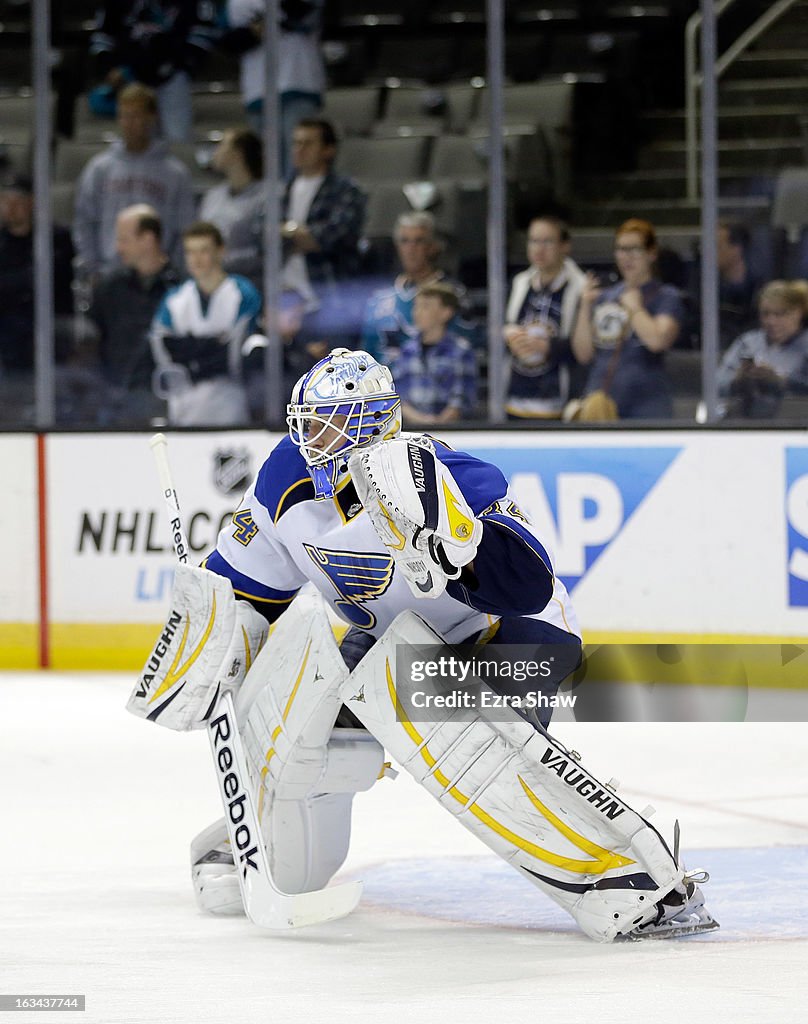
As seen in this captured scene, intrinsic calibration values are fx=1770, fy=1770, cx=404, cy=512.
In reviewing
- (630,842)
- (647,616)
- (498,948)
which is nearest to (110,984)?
(498,948)

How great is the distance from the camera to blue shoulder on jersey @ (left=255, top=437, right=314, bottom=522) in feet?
9.76

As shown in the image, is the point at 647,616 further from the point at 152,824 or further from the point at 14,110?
the point at 14,110

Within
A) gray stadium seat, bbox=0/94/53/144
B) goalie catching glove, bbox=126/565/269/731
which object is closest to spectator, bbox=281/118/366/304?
gray stadium seat, bbox=0/94/53/144

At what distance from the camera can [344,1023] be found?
2.30 metres

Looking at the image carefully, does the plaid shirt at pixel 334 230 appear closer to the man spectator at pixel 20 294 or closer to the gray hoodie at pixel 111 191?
the gray hoodie at pixel 111 191

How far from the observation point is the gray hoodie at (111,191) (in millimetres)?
6496

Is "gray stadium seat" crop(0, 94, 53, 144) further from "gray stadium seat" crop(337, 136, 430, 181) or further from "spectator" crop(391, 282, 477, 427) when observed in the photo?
"spectator" crop(391, 282, 477, 427)

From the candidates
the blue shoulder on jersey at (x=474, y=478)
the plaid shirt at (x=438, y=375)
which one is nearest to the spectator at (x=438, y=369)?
the plaid shirt at (x=438, y=375)

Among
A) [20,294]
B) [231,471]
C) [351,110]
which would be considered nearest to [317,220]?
[351,110]

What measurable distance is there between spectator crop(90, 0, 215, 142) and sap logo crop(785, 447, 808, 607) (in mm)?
2537

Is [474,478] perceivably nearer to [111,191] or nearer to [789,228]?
[789,228]

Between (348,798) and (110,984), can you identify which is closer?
(110,984)

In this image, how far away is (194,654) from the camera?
9.75 feet

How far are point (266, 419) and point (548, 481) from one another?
1061 millimetres
